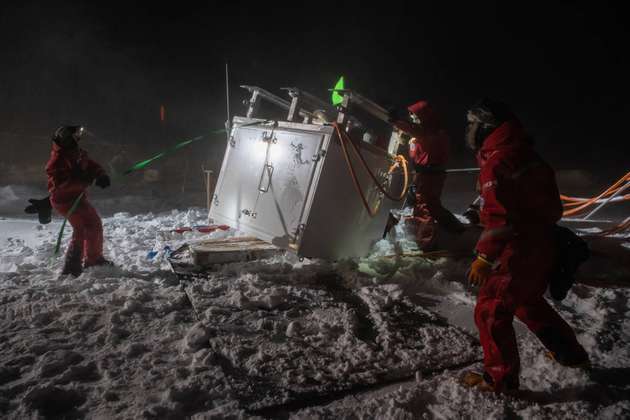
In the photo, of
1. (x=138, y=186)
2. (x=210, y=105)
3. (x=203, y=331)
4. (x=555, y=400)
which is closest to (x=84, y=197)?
(x=203, y=331)

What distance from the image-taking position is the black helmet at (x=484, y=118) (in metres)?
2.62

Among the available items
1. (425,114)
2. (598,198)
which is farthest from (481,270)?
(598,198)

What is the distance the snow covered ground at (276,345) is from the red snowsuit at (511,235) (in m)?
0.37

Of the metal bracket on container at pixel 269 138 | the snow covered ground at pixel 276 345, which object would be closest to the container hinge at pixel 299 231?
the snow covered ground at pixel 276 345

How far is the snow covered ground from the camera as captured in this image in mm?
2342

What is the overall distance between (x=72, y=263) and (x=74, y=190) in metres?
0.83

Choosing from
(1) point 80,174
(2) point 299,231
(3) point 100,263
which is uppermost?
(1) point 80,174

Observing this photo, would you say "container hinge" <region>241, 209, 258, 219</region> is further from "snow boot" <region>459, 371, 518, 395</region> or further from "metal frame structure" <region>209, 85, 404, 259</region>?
"snow boot" <region>459, 371, 518, 395</region>

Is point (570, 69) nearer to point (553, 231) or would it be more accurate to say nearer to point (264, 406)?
point (553, 231)

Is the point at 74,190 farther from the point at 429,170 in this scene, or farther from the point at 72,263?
the point at 429,170

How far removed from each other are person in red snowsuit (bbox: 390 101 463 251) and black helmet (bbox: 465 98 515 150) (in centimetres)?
226

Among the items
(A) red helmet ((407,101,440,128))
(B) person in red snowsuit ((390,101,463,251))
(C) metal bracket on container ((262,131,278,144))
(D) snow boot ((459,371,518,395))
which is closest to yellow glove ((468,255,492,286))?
(D) snow boot ((459,371,518,395))

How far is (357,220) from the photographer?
186 inches

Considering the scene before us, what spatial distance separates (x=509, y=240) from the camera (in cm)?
240
